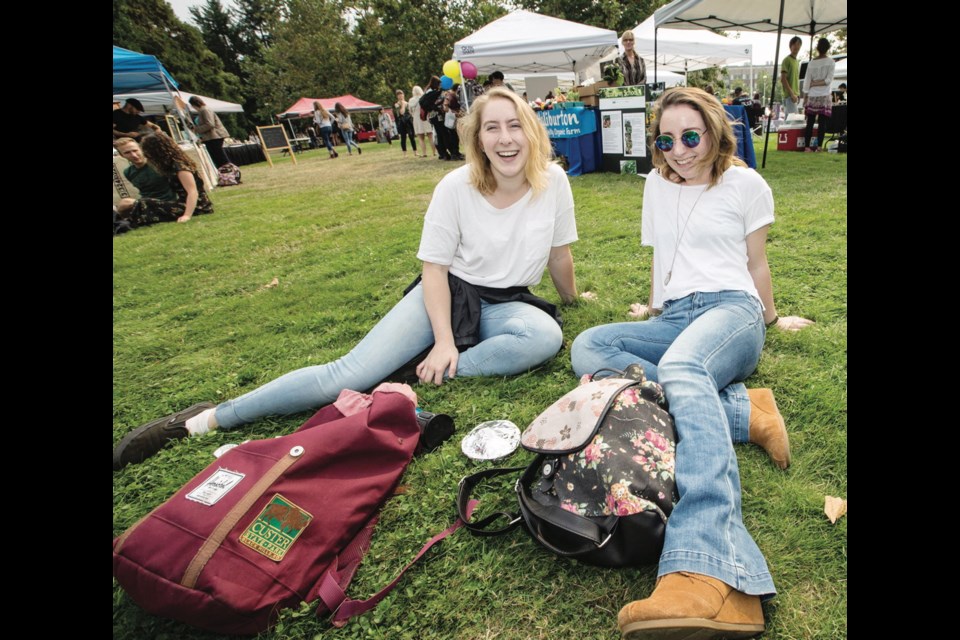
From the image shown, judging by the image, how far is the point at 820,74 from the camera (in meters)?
9.43

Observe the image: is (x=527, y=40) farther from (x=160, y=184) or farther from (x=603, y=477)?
(x=603, y=477)

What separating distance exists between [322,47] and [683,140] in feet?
148

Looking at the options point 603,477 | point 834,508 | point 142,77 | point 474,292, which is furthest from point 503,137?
point 142,77

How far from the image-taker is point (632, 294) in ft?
12.1

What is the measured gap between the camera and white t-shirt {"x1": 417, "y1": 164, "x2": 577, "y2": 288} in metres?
2.74

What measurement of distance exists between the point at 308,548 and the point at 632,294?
2.95 m

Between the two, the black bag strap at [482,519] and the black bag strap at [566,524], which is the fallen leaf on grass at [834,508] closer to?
→ the black bag strap at [566,524]

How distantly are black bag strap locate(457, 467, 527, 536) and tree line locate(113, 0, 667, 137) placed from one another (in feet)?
120

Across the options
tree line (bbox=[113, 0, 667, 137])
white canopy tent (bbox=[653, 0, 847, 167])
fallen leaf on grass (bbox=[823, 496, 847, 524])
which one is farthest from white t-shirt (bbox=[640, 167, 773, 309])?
tree line (bbox=[113, 0, 667, 137])

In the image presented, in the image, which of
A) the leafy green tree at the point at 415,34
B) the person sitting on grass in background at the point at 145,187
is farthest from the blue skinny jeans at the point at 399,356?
the leafy green tree at the point at 415,34
